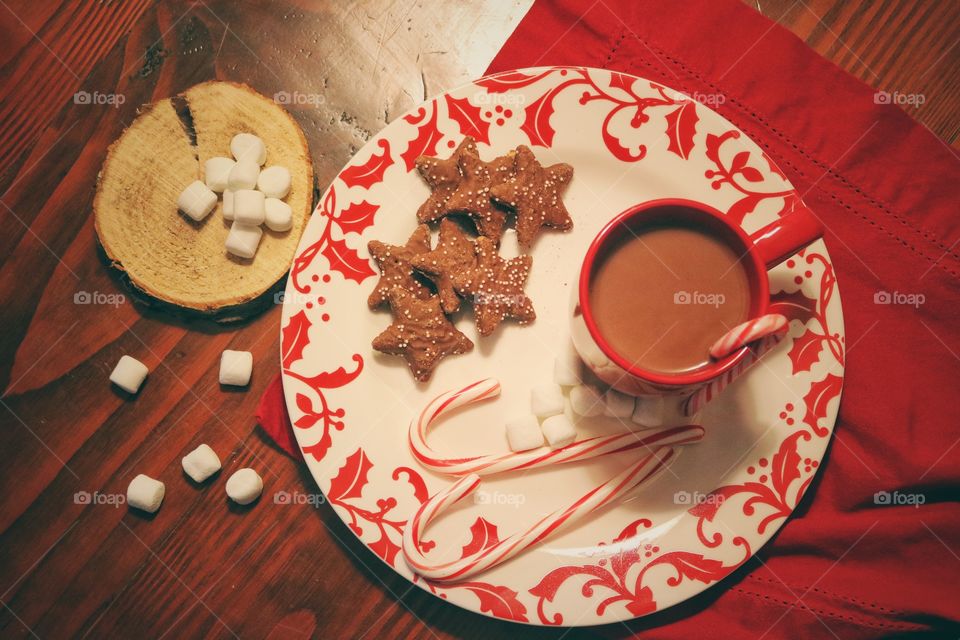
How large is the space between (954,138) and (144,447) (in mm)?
2513

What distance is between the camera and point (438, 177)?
162cm

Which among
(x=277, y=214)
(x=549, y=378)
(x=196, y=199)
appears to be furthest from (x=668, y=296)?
(x=196, y=199)

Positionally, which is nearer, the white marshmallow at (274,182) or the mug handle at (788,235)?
the mug handle at (788,235)

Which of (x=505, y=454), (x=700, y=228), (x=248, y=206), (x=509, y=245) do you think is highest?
(x=700, y=228)

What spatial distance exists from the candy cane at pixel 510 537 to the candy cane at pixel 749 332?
412mm

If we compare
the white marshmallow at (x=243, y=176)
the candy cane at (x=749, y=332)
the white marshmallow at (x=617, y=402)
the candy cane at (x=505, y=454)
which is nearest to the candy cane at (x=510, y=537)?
the candy cane at (x=505, y=454)

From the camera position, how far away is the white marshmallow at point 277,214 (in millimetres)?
1696

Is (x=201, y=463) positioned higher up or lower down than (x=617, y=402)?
lower down

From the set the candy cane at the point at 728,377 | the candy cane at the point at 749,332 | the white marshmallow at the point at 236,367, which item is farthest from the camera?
the white marshmallow at the point at 236,367

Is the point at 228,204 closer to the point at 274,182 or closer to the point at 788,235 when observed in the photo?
the point at 274,182

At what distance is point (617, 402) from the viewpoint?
1587 mm

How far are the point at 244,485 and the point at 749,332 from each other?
1.36 meters

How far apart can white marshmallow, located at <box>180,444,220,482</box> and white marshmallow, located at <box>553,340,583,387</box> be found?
3.25 feet

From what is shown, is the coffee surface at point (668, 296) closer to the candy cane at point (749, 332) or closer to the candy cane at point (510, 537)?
the candy cane at point (749, 332)
